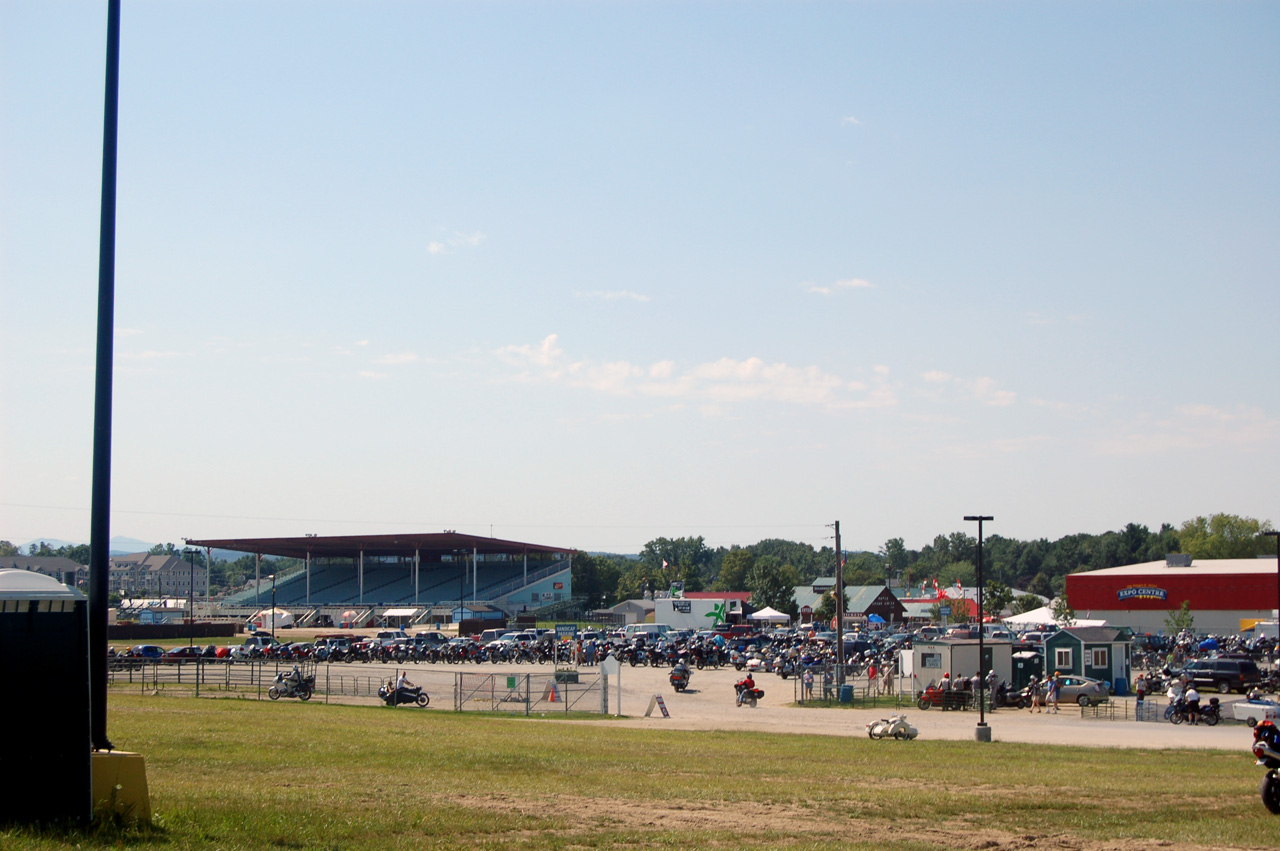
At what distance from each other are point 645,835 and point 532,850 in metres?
1.45

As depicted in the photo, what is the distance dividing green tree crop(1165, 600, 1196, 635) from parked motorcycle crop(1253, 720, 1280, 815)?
256 ft

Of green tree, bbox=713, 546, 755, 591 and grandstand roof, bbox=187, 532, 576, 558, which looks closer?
grandstand roof, bbox=187, 532, 576, 558

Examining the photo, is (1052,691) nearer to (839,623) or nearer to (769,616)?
(839,623)

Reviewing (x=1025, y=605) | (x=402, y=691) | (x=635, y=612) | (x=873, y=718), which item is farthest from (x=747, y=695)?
(x=1025, y=605)

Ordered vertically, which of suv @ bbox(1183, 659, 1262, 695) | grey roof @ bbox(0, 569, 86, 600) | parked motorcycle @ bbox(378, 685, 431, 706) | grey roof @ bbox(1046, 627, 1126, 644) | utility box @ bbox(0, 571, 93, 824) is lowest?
suv @ bbox(1183, 659, 1262, 695)

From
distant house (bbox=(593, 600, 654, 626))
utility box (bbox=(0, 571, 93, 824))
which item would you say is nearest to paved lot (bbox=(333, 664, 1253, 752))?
utility box (bbox=(0, 571, 93, 824))

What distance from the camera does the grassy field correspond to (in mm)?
10188

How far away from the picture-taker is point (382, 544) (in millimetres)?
119062

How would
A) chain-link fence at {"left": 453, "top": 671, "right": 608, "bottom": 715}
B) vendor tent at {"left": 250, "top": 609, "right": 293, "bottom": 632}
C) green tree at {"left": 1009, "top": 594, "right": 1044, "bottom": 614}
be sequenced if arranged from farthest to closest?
green tree at {"left": 1009, "top": 594, "right": 1044, "bottom": 614}, vendor tent at {"left": 250, "top": 609, "right": 293, "bottom": 632}, chain-link fence at {"left": 453, "top": 671, "right": 608, "bottom": 715}

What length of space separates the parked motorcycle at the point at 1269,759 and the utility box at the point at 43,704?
43.2 ft

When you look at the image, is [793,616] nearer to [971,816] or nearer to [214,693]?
[214,693]

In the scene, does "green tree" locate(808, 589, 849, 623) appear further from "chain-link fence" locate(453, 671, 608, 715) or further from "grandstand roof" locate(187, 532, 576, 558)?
"chain-link fence" locate(453, 671, 608, 715)

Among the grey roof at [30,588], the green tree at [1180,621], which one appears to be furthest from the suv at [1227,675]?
the grey roof at [30,588]

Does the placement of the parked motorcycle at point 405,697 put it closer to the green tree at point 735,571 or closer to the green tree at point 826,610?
the green tree at point 826,610
